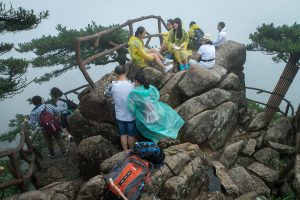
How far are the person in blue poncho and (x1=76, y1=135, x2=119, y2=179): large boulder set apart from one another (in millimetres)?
1087

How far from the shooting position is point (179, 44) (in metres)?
10.5

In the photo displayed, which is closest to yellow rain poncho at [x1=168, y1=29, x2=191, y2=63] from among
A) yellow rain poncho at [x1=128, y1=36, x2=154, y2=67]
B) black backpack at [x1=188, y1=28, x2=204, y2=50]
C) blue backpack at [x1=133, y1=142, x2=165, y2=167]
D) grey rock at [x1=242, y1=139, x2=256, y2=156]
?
yellow rain poncho at [x1=128, y1=36, x2=154, y2=67]

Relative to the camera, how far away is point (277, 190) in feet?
26.4

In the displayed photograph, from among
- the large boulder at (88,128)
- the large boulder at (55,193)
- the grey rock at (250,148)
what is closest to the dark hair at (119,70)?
the large boulder at (88,128)

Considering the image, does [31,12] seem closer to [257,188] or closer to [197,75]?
[197,75]

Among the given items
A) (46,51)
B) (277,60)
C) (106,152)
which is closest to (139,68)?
(106,152)

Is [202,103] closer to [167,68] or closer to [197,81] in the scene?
[197,81]

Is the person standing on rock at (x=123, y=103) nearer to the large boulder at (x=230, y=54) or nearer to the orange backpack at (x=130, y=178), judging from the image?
the orange backpack at (x=130, y=178)

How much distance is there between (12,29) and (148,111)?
5.54 metres

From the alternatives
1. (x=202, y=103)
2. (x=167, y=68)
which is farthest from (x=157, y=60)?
(x=202, y=103)

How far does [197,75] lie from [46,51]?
8810 mm

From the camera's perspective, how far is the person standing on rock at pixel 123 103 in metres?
7.06

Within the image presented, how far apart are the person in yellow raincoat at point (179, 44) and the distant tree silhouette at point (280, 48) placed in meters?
3.71

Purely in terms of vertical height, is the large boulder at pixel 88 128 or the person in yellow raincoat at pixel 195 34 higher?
the person in yellow raincoat at pixel 195 34
